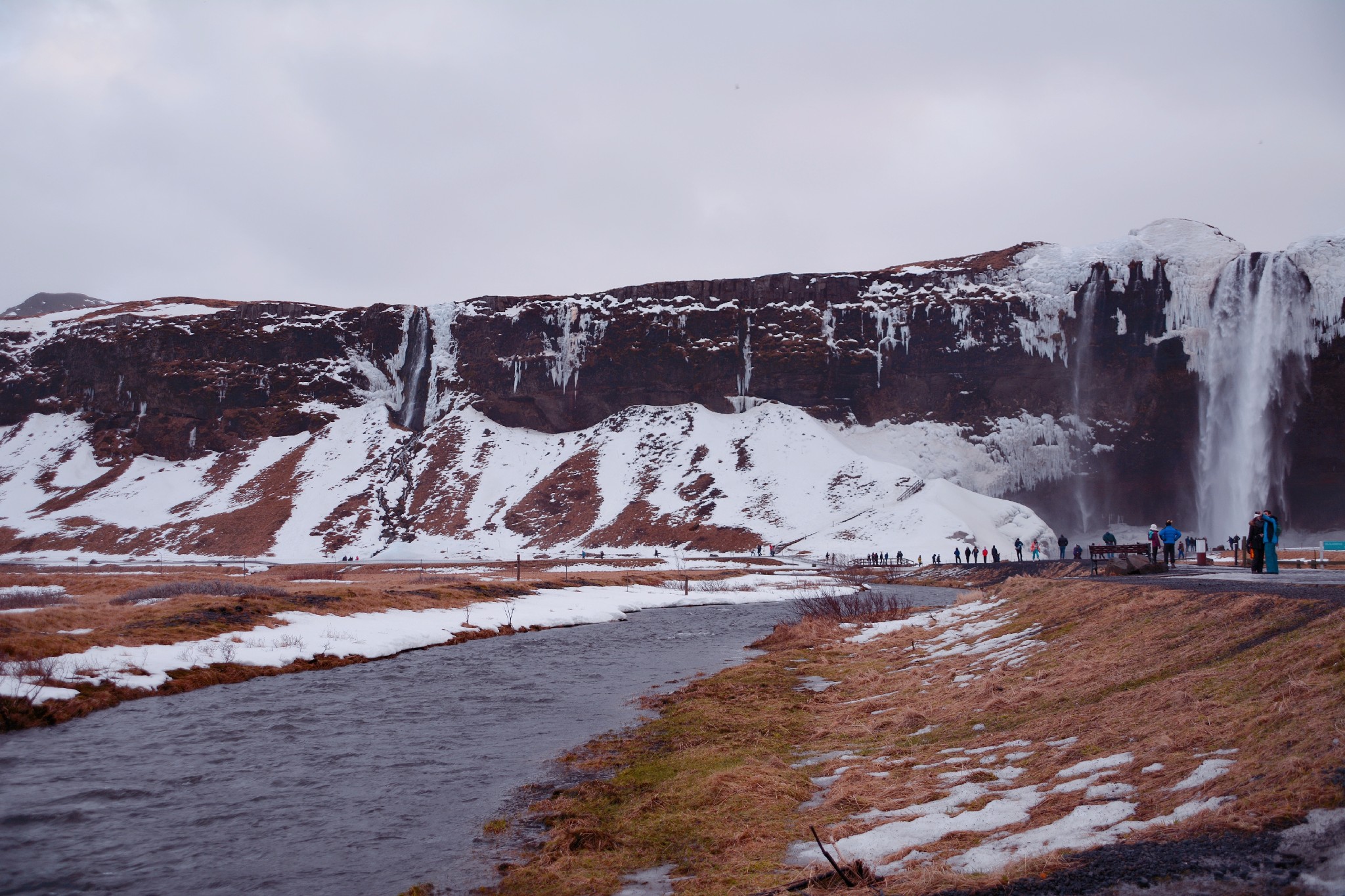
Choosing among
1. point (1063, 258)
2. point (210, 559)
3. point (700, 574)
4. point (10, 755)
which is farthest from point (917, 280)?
point (10, 755)

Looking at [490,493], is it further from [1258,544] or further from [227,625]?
[1258,544]

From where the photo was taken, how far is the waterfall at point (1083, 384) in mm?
97125

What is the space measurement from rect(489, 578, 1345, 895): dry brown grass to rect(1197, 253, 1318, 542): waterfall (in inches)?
3358

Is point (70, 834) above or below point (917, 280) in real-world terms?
below

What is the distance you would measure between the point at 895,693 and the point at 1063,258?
104 metres

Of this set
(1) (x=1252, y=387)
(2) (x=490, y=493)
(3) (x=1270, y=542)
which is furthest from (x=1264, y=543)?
(2) (x=490, y=493)

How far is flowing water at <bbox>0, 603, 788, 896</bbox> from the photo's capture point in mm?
8078

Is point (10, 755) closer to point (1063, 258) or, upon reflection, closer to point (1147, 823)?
point (1147, 823)

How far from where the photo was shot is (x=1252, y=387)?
88.2 meters

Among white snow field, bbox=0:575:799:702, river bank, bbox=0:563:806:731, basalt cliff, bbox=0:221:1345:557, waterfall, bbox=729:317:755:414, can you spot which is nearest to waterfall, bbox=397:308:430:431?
basalt cliff, bbox=0:221:1345:557

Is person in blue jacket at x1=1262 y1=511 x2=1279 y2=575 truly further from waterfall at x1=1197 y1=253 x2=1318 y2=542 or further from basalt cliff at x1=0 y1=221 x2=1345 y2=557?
waterfall at x1=1197 y1=253 x2=1318 y2=542

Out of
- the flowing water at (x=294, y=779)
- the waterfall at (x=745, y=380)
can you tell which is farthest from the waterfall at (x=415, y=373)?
the flowing water at (x=294, y=779)

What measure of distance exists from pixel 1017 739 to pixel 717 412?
105216 millimetres

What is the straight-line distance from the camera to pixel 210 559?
87312mm
